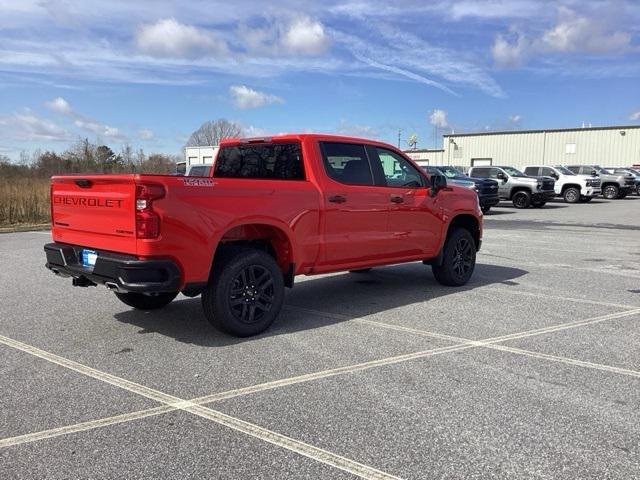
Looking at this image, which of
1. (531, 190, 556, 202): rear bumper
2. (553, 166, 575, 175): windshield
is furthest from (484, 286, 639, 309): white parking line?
(553, 166, 575, 175): windshield

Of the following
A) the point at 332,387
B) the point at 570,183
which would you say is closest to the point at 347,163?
the point at 332,387

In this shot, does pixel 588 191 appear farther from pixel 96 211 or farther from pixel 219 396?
pixel 219 396

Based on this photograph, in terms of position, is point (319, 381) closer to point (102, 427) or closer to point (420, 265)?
point (102, 427)

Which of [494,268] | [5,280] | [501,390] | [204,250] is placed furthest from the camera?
[494,268]

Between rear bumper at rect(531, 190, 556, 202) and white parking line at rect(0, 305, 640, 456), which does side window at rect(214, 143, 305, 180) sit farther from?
rear bumper at rect(531, 190, 556, 202)

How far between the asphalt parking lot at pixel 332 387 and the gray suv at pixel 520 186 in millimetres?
18500

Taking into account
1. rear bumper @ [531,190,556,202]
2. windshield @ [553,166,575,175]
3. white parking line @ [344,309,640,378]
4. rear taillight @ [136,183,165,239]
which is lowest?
white parking line @ [344,309,640,378]

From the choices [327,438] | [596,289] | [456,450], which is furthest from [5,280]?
[596,289]

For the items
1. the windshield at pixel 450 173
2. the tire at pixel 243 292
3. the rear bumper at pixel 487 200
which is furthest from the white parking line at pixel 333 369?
the windshield at pixel 450 173

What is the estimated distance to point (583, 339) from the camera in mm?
5266

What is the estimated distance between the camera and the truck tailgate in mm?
4641

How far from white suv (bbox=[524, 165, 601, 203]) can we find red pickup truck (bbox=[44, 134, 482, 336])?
76.5ft

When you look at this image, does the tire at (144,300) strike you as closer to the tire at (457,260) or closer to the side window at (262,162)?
the side window at (262,162)

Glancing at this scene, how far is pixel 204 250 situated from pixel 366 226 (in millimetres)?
2123
